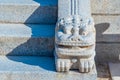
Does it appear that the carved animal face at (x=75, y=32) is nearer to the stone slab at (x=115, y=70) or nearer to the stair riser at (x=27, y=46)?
the stair riser at (x=27, y=46)

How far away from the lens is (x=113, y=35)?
4.98 meters

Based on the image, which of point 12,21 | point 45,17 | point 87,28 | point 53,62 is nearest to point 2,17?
point 12,21

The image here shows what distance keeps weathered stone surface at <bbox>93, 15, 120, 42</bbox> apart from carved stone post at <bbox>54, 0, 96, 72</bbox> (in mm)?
915

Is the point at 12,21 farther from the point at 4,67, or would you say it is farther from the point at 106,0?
the point at 106,0

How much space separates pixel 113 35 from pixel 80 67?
127 centimetres

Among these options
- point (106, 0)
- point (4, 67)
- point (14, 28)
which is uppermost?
point (106, 0)

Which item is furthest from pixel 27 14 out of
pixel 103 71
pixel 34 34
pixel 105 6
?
pixel 103 71

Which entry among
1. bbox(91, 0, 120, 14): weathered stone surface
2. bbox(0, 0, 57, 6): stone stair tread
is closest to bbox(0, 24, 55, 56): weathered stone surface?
bbox(0, 0, 57, 6): stone stair tread

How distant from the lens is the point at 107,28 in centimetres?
493

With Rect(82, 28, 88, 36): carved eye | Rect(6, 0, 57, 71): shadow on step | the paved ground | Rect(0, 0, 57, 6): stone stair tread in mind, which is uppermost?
Rect(0, 0, 57, 6): stone stair tread

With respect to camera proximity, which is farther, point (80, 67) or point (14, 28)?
point (14, 28)

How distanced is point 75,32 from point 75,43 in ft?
0.37

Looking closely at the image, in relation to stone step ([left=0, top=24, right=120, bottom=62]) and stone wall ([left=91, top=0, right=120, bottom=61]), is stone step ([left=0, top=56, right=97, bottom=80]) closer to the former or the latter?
stone step ([left=0, top=24, right=120, bottom=62])

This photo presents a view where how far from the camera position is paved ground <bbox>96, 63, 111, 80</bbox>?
475 cm
